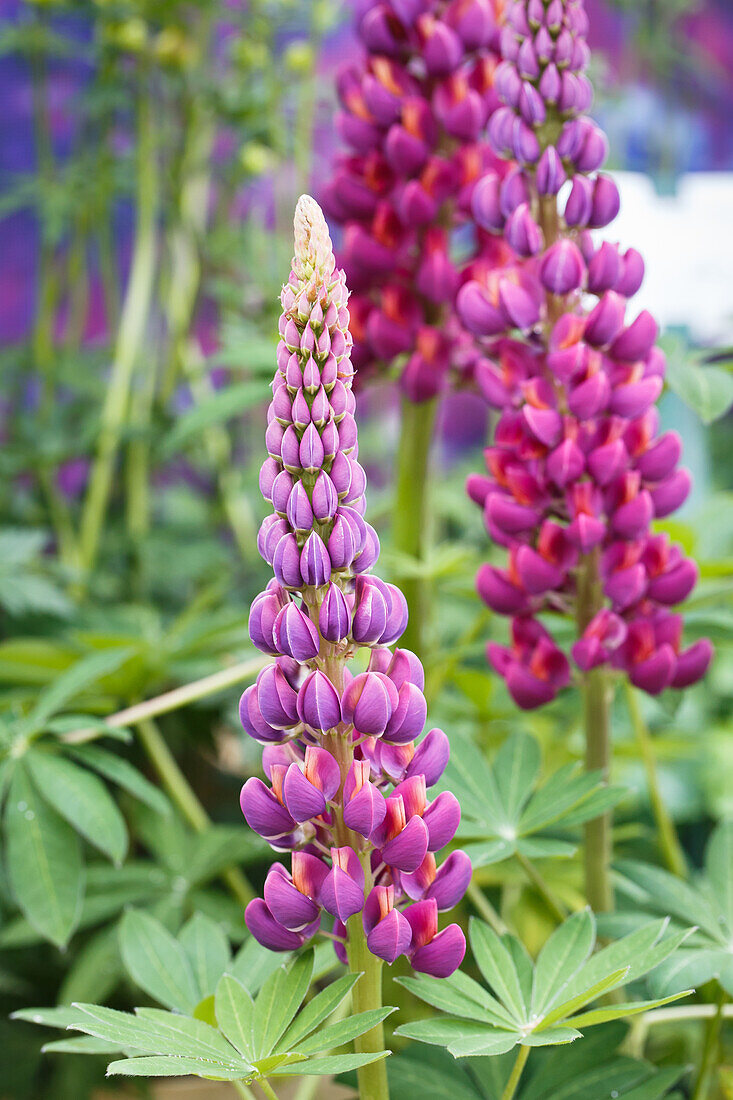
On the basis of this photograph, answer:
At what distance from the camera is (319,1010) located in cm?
38

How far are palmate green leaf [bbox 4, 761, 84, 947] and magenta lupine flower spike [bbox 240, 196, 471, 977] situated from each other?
25cm

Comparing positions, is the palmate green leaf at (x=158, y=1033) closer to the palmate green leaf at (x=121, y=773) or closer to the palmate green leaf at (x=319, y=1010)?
the palmate green leaf at (x=319, y=1010)

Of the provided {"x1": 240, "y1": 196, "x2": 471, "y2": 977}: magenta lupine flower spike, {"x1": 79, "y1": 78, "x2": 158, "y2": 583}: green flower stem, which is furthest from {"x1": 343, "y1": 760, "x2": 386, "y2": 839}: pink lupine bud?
{"x1": 79, "y1": 78, "x2": 158, "y2": 583}: green flower stem

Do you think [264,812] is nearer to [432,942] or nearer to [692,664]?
[432,942]

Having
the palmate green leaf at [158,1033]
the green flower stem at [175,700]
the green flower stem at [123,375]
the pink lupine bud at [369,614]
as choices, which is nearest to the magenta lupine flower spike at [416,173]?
the green flower stem at [175,700]

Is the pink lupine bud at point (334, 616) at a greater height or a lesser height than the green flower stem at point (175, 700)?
greater

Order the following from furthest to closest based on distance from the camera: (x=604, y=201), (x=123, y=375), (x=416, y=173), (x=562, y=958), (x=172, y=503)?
(x=172, y=503) → (x=123, y=375) → (x=416, y=173) → (x=604, y=201) → (x=562, y=958)

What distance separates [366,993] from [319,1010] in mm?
27

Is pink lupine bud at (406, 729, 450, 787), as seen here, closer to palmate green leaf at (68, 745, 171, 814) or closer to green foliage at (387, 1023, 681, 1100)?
green foliage at (387, 1023, 681, 1100)

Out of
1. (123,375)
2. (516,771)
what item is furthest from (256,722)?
(123,375)

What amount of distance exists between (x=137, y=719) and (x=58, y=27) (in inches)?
74.1

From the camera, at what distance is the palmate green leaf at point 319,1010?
373 millimetres

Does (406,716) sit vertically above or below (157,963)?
above

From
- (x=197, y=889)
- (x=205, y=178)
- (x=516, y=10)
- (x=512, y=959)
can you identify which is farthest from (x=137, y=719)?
(x=205, y=178)
